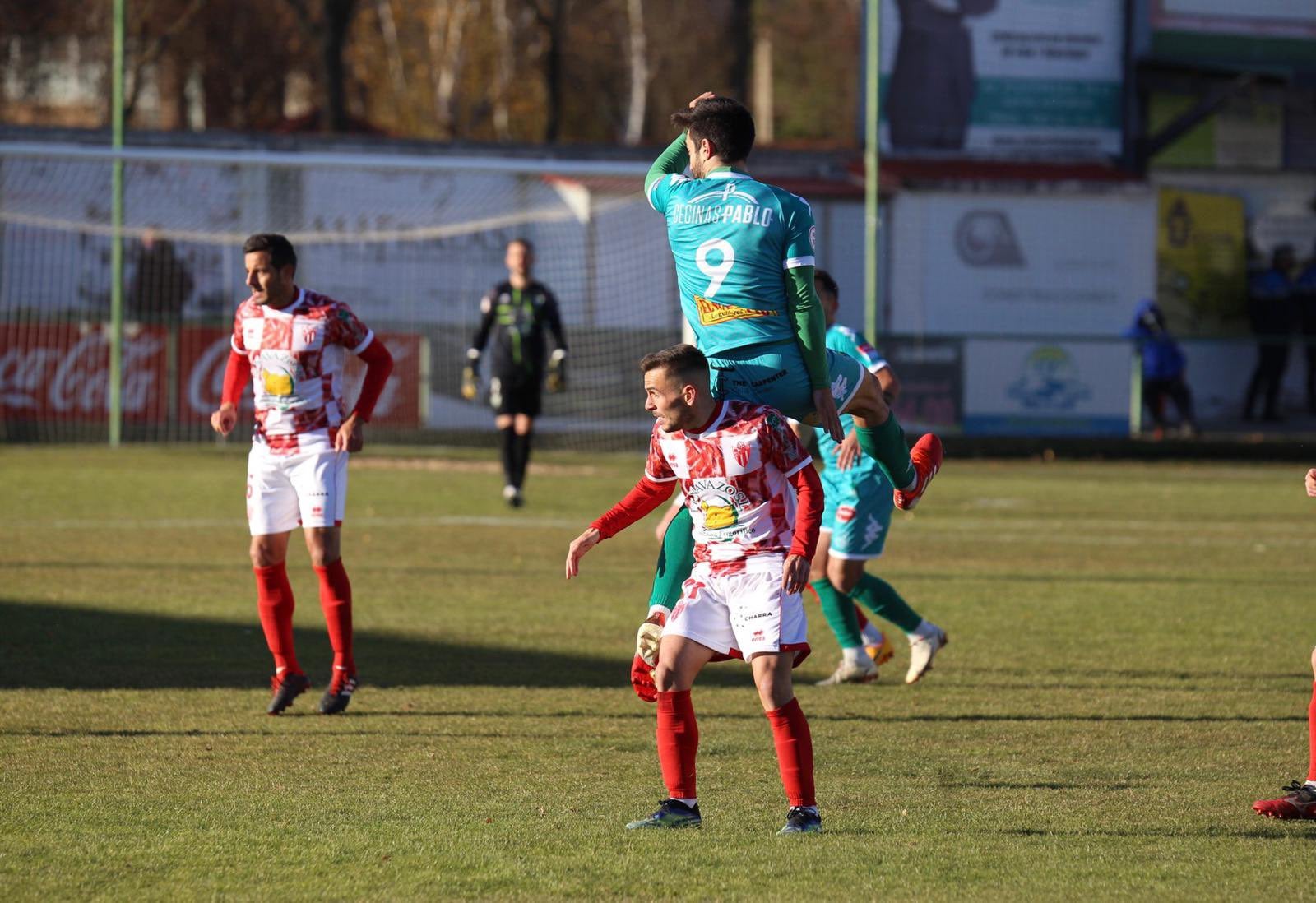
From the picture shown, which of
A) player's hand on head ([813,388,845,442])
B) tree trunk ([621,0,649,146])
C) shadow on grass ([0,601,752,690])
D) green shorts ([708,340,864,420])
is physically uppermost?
tree trunk ([621,0,649,146])

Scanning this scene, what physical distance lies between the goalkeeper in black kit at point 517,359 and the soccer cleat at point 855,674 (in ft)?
26.4

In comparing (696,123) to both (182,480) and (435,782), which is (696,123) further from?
(182,480)

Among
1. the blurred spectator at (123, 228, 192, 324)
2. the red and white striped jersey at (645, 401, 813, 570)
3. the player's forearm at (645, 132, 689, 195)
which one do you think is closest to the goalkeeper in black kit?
the blurred spectator at (123, 228, 192, 324)

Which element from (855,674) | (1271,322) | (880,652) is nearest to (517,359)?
(880,652)

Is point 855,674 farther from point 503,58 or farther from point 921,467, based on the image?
point 503,58

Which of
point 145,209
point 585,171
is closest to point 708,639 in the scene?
point 585,171

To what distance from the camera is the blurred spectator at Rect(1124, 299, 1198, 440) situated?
24969 millimetres

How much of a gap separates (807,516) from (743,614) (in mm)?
378

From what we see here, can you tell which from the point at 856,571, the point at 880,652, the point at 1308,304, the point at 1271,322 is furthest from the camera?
the point at 1271,322

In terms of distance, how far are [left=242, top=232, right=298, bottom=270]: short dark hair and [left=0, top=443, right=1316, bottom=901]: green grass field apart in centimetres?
196

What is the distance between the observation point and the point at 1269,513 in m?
17.3

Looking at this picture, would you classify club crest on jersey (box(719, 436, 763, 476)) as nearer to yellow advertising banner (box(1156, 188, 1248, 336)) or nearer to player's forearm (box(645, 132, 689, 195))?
player's forearm (box(645, 132, 689, 195))

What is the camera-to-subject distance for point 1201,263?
31.2m

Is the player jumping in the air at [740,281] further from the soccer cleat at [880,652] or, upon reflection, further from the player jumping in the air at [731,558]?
the soccer cleat at [880,652]
